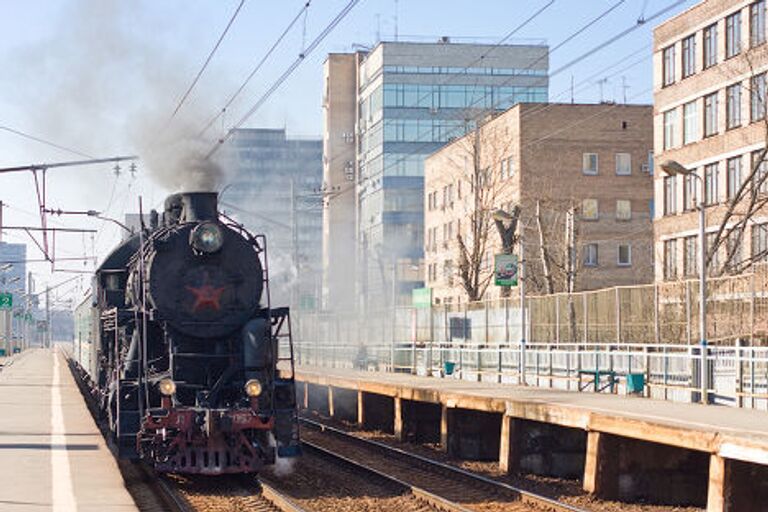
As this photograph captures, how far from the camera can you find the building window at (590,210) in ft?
212

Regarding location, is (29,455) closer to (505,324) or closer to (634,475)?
(634,475)

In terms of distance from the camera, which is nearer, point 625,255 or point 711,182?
point 711,182

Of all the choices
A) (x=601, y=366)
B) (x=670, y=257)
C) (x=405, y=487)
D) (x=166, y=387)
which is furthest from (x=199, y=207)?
(x=670, y=257)

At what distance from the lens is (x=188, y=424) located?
58.2 ft

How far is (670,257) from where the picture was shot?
5372 centimetres

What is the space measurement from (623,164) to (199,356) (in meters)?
49.3

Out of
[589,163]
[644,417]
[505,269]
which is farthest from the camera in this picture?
[589,163]

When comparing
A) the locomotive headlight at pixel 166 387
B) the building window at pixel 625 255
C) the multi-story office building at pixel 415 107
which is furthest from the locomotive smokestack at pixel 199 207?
the multi-story office building at pixel 415 107

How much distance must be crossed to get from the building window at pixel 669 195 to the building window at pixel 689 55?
15.1 feet

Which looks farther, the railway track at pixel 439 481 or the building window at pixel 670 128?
the building window at pixel 670 128

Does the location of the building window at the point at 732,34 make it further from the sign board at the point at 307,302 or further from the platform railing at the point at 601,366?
the sign board at the point at 307,302

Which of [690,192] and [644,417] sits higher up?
[690,192]

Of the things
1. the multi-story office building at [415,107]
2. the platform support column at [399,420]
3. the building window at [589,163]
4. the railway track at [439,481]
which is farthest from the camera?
the multi-story office building at [415,107]

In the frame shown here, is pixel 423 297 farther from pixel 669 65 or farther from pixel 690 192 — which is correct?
pixel 669 65
